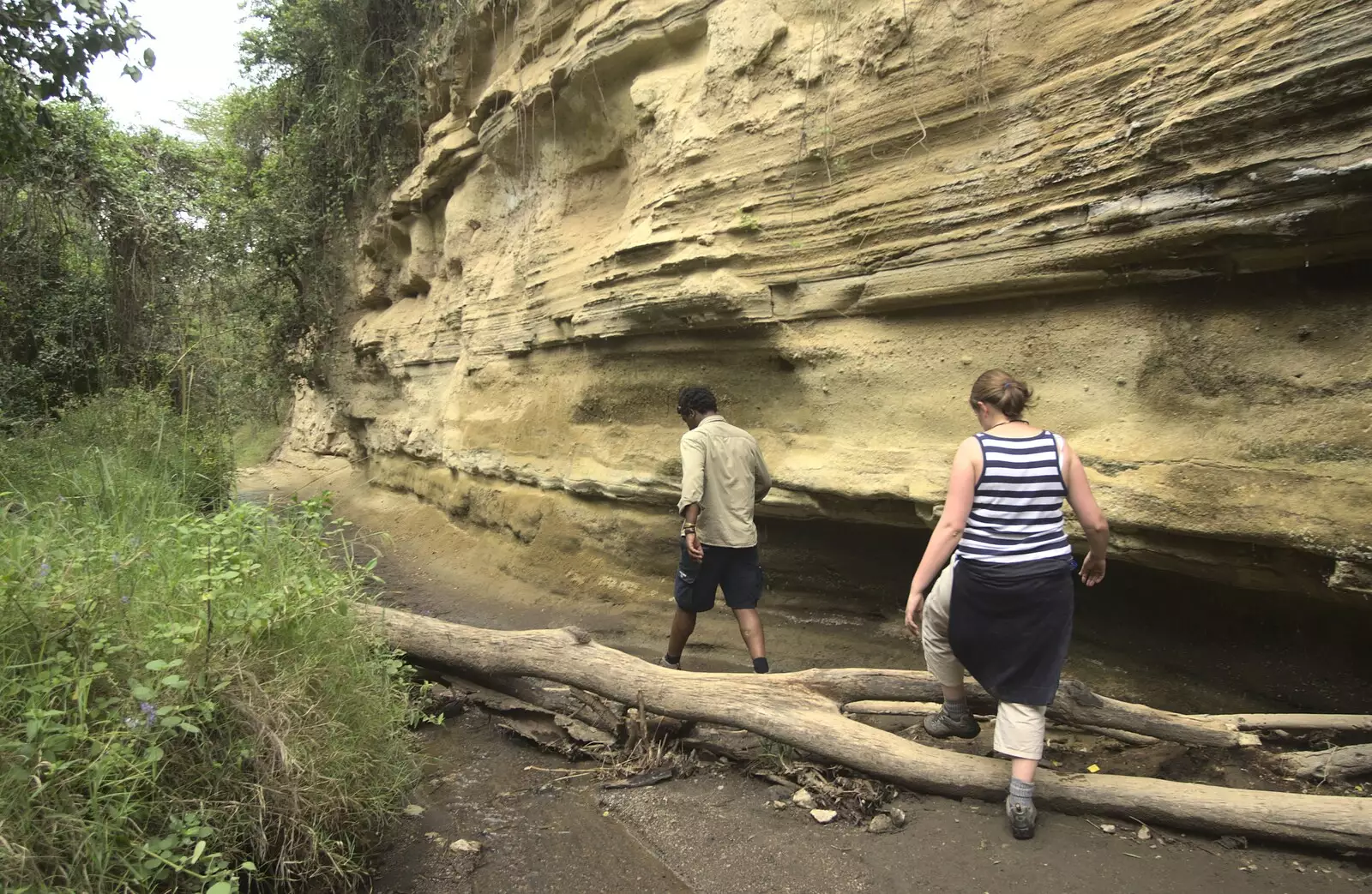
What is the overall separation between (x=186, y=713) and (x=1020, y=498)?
278cm

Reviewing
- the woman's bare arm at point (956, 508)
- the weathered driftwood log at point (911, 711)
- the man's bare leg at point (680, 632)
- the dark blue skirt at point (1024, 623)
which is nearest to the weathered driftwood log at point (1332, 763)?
the weathered driftwood log at point (911, 711)

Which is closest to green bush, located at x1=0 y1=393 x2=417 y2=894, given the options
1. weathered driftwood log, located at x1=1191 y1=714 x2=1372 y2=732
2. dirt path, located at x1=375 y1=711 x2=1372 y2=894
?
dirt path, located at x1=375 y1=711 x2=1372 y2=894

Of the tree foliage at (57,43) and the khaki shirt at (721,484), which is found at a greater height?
the tree foliage at (57,43)

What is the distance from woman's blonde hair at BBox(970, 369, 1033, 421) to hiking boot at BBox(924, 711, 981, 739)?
1.29 metres

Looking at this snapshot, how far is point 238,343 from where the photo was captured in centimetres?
1416

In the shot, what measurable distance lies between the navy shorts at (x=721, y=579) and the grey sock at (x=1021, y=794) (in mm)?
1984

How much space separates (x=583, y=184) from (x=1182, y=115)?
585 centimetres

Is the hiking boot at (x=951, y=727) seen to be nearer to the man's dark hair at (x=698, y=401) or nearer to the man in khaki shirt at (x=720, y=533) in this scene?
the man in khaki shirt at (x=720, y=533)

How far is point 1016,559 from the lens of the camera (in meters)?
2.75

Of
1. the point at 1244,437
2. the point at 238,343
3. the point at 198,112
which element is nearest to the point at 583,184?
the point at 1244,437

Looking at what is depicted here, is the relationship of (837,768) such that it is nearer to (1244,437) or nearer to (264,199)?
(1244,437)

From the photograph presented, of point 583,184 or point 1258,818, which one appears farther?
point 583,184

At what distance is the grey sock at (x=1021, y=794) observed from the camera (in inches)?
107

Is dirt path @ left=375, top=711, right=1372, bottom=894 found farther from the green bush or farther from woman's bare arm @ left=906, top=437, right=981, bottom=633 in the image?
woman's bare arm @ left=906, top=437, right=981, bottom=633
